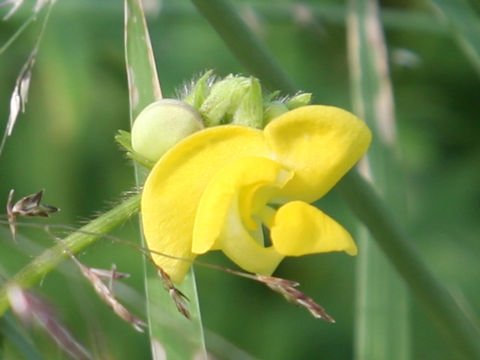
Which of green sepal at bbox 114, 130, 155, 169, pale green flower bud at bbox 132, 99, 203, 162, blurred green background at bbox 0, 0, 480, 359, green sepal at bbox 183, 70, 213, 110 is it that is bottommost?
blurred green background at bbox 0, 0, 480, 359

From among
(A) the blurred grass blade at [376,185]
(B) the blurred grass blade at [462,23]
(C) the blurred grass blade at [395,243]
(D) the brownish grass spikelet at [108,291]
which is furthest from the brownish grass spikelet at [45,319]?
(B) the blurred grass blade at [462,23]

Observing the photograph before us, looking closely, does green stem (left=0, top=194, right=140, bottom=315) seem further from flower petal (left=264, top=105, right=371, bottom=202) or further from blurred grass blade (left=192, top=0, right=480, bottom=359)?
blurred grass blade (left=192, top=0, right=480, bottom=359)

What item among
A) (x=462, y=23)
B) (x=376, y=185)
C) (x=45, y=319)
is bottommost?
(x=376, y=185)

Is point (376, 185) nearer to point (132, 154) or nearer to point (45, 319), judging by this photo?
point (132, 154)

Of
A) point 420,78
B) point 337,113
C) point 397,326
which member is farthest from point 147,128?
point 420,78

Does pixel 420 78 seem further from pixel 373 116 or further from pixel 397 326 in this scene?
pixel 397 326

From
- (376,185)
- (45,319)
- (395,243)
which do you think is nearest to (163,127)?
(45,319)

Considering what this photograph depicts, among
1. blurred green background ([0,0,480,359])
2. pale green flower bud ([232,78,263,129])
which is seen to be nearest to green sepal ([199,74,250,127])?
pale green flower bud ([232,78,263,129])
